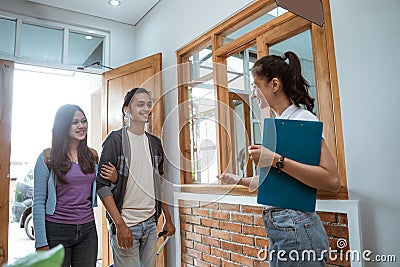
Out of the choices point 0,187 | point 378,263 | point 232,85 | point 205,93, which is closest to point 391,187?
point 378,263

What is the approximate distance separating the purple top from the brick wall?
73cm

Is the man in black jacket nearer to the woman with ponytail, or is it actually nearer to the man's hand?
the man's hand

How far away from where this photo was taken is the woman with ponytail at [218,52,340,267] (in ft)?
3.10

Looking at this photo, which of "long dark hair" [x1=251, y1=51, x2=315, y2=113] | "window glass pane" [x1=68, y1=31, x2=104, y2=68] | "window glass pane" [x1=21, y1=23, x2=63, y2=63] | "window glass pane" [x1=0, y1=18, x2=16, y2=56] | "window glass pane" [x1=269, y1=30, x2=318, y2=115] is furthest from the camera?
"window glass pane" [x1=68, y1=31, x2=104, y2=68]

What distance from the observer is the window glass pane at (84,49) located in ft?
11.1

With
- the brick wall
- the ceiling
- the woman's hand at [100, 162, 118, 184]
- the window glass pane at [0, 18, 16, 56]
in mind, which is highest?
the ceiling

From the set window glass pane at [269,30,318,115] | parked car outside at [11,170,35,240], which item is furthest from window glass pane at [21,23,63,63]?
parked car outside at [11,170,35,240]

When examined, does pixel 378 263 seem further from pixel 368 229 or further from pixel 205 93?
pixel 205 93

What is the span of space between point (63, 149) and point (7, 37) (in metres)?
2.09

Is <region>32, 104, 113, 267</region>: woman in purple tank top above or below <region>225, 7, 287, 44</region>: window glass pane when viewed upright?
below

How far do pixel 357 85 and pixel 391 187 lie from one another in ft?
1.55

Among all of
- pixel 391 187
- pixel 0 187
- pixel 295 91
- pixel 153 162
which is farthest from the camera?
pixel 0 187

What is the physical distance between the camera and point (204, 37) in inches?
99.7

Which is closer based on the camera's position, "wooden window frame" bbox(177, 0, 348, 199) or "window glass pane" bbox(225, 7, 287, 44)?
"wooden window frame" bbox(177, 0, 348, 199)
